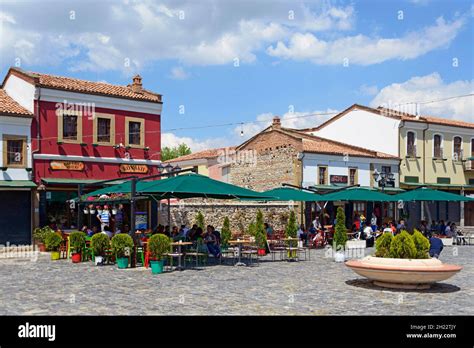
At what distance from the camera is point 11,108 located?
23172 millimetres

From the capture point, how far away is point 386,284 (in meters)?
11.9

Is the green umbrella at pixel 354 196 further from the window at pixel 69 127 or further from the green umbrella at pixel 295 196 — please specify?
the window at pixel 69 127

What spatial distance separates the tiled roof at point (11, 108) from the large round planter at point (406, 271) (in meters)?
16.3

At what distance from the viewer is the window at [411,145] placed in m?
37.1

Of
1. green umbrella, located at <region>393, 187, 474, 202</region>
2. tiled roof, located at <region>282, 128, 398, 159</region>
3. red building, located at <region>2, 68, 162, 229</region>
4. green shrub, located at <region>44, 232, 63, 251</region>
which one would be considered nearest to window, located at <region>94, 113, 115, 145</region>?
red building, located at <region>2, 68, 162, 229</region>

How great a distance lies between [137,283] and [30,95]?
46.4 feet

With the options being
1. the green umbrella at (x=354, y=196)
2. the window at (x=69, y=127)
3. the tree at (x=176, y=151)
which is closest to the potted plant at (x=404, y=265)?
the green umbrella at (x=354, y=196)

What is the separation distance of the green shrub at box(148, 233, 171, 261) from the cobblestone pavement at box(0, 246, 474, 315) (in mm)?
517

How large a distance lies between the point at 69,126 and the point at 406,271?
58.1 ft

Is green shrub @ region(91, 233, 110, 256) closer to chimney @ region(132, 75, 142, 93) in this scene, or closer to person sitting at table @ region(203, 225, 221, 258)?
person sitting at table @ region(203, 225, 221, 258)

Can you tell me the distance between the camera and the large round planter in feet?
36.8

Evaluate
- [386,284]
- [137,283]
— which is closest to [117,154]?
[137,283]

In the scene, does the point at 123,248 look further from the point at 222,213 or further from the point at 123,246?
the point at 222,213
